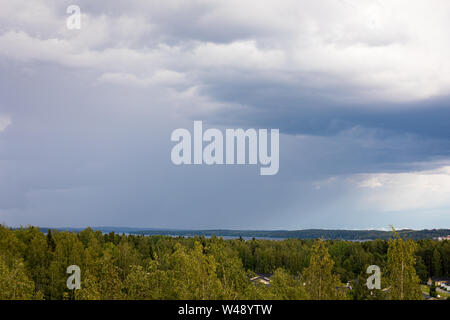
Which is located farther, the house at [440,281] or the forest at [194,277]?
the house at [440,281]

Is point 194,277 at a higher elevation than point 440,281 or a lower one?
higher

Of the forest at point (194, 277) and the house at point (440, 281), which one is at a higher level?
the forest at point (194, 277)

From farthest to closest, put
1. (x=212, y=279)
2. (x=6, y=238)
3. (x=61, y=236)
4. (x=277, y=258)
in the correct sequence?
1. (x=277, y=258)
2. (x=61, y=236)
3. (x=6, y=238)
4. (x=212, y=279)

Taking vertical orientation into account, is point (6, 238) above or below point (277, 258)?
above

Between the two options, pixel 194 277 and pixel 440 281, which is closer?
pixel 194 277

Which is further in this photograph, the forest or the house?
the house

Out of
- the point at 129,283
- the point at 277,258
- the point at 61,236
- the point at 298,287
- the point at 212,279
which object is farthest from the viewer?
the point at 277,258

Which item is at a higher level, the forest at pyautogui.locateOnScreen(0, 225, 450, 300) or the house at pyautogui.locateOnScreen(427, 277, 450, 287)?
the forest at pyautogui.locateOnScreen(0, 225, 450, 300)
